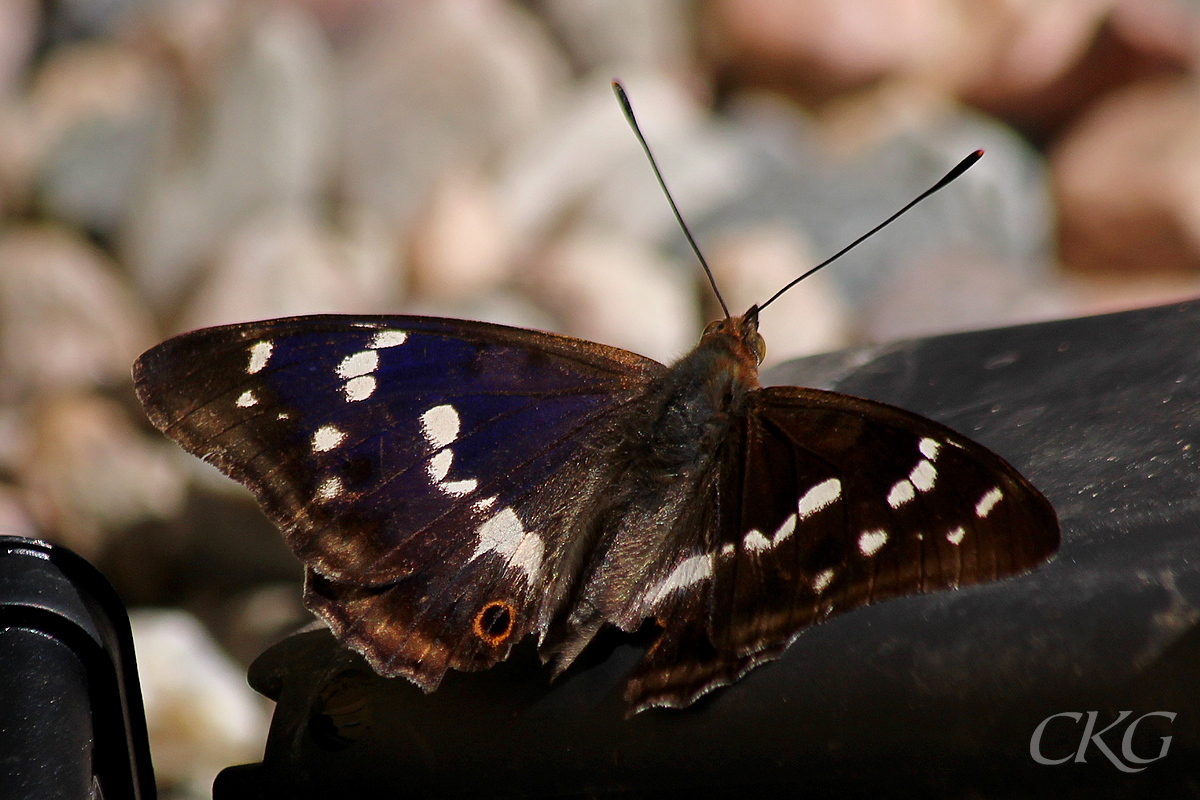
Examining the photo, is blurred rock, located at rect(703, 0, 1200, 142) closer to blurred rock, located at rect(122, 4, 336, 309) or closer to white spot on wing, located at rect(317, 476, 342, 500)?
blurred rock, located at rect(122, 4, 336, 309)

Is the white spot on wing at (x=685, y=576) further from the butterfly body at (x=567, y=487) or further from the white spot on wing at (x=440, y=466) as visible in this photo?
the white spot on wing at (x=440, y=466)

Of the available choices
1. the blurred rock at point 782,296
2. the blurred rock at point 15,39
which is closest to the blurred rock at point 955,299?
the blurred rock at point 782,296

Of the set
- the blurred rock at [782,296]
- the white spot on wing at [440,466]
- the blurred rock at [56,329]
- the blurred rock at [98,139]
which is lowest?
the white spot on wing at [440,466]

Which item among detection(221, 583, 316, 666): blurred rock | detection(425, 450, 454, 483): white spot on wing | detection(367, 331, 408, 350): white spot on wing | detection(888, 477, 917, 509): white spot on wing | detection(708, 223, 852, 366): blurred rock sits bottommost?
detection(888, 477, 917, 509): white spot on wing

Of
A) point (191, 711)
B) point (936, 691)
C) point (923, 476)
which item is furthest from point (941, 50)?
point (936, 691)

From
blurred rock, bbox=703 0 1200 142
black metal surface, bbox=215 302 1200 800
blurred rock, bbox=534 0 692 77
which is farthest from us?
blurred rock, bbox=534 0 692 77

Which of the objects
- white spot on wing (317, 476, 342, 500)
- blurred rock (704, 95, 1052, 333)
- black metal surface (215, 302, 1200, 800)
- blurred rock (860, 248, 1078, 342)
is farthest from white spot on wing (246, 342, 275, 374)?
blurred rock (704, 95, 1052, 333)
